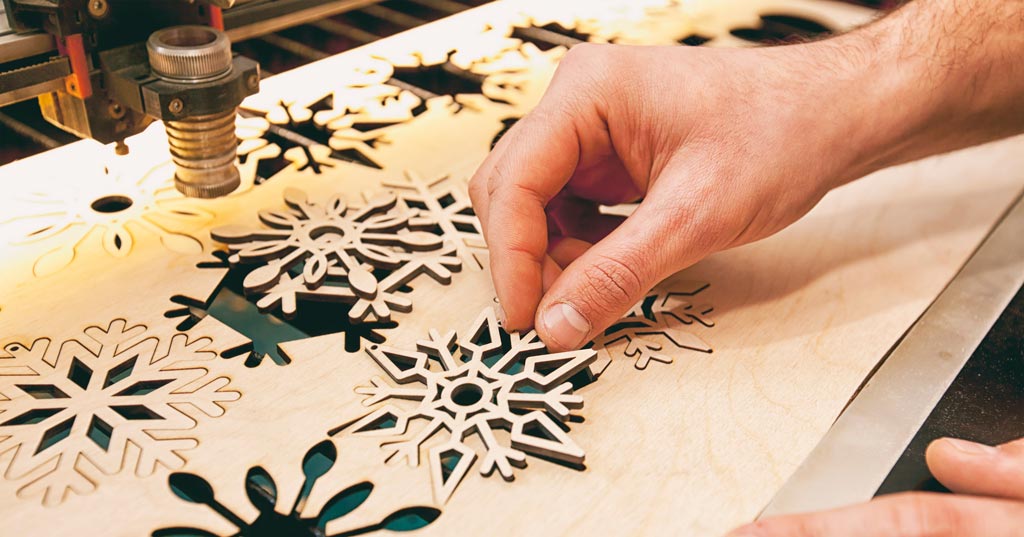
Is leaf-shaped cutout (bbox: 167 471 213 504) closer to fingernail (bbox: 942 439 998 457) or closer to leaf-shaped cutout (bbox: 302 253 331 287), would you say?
leaf-shaped cutout (bbox: 302 253 331 287)

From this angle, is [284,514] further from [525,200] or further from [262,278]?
[525,200]

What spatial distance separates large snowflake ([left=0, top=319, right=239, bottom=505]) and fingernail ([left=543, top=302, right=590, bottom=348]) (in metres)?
0.37

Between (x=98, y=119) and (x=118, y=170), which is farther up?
(x=98, y=119)

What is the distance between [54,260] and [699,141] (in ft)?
2.89

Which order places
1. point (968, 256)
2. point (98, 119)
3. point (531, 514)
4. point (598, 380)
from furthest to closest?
1. point (968, 256)
2. point (98, 119)
3. point (598, 380)
4. point (531, 514)

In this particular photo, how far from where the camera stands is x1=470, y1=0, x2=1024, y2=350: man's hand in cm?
103

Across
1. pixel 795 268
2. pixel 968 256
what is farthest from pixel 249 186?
pixel 968 256

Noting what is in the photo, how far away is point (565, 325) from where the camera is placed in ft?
3.26

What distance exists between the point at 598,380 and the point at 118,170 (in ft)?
2.88

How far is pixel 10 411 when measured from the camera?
897mm

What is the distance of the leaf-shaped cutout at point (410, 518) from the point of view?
820 mm

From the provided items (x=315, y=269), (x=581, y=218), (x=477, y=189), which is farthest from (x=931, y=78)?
(x=315, y=269)

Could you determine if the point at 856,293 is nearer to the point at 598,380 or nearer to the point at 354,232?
the point at 598,380

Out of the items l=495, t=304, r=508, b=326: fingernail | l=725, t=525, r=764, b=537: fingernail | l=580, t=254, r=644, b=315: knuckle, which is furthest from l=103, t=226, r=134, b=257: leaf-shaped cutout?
l=725, t=525, r=764, b=537: fingernail
